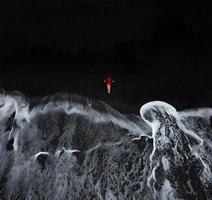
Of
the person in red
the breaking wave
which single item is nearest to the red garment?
the person in red

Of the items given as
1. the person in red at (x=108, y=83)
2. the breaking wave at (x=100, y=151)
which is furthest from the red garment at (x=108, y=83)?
the breaking wave at (x=100, y=151)

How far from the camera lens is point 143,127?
4.93 meters

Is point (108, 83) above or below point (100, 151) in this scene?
above

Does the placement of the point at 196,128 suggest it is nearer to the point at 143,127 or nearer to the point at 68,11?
the point at 143,127

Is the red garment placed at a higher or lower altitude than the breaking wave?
higher

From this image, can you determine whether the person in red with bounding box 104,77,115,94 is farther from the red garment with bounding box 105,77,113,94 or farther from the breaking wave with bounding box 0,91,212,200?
the breaking wave with bounding box 0,91,212,200

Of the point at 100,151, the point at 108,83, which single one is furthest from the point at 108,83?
the point at 100,151

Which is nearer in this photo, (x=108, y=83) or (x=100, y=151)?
(x=100, y=151)

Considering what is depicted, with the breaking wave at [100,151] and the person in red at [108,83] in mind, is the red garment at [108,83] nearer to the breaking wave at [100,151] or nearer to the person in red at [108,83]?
the person in red at [108,83]

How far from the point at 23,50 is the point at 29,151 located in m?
1.54

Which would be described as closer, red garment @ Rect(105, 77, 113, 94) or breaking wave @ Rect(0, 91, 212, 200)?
breaking wave @ Rect(0, 91, 212, 200)

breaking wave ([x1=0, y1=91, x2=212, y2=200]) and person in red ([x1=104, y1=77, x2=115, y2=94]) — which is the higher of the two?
person in red ([x1=104, y1=77, x2=115, y2=94])

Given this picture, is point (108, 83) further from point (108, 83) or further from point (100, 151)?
point (100, 151)

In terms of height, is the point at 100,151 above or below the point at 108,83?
below
